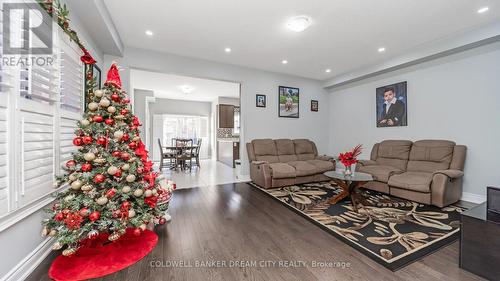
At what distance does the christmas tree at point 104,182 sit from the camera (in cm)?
165

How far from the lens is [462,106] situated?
→ 3451mm

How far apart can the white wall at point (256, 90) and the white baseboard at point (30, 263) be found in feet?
9.59

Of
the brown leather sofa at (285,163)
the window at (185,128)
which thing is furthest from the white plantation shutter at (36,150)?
the window at (185,128)

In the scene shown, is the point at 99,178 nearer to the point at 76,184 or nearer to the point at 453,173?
the point at 76,184

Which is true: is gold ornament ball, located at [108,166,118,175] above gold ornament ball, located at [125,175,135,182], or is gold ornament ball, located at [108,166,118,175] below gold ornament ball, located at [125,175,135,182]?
above

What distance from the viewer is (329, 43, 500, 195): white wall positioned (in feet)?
10.3

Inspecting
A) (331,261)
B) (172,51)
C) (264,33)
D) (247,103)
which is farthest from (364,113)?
(172,51)

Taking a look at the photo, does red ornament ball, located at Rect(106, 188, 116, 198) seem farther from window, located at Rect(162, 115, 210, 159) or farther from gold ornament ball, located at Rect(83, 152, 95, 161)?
window, located at Rect(162, 115, 210, 159)

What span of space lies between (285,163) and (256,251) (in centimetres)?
274

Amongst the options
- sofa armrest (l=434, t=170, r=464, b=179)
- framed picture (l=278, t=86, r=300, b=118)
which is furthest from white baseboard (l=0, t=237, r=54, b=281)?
sofa armrest (l=434, t=170, r=464, b=179)

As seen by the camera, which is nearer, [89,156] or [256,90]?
[89,156]

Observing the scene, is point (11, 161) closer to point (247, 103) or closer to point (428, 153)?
point (247, 103)

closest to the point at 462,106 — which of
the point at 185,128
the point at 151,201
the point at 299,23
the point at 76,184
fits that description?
the point at 299,23

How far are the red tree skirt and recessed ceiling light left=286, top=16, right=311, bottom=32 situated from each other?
11.0 ft
